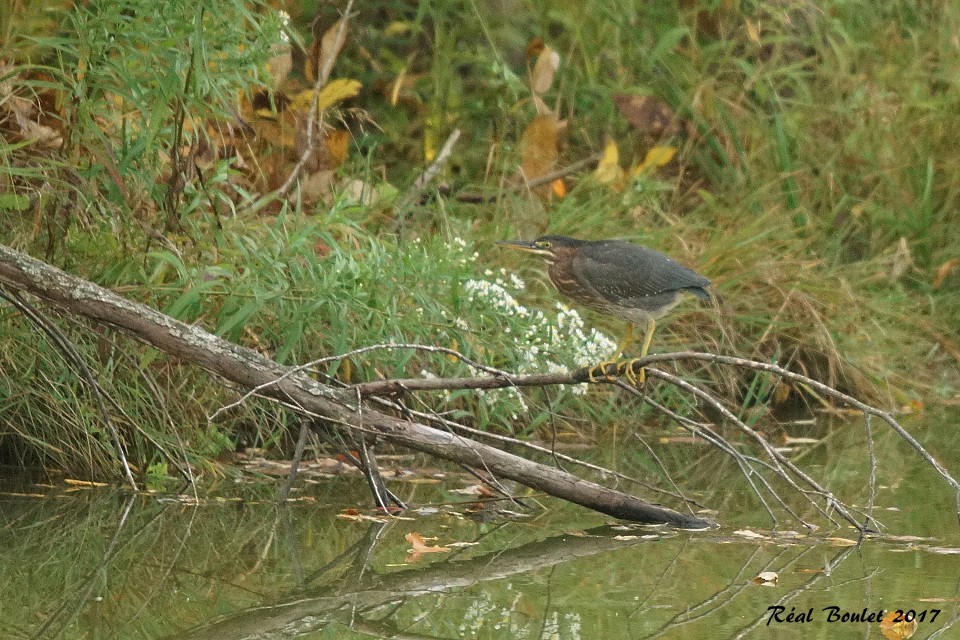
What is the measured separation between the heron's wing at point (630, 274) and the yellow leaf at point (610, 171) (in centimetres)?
253

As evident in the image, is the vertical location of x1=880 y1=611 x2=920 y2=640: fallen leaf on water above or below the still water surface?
above

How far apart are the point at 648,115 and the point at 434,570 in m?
4.51

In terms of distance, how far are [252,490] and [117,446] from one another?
1.59 ft

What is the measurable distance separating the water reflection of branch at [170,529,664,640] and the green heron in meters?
0.79

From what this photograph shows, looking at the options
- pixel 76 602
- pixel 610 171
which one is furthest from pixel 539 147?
pixel 76 602

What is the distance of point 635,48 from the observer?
26.3 ft

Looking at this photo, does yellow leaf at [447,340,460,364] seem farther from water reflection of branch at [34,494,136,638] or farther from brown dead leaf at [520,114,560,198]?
brown dead leaf at [520,114,560,198]

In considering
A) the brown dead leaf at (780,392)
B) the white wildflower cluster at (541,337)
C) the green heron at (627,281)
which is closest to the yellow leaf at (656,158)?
the brown dead leaf at (780,392)

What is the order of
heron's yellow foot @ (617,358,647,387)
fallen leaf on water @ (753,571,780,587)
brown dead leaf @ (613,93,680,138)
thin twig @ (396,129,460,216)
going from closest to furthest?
fallen leaf on water @ (753,571,780,587), heron's yellow foot @ (617,358,647,387), thin twig @ (396,129,460,216), brown dead leaf @ (613,93,680,138)

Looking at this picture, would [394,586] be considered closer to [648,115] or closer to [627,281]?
[627,281]

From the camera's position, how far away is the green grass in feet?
15.0

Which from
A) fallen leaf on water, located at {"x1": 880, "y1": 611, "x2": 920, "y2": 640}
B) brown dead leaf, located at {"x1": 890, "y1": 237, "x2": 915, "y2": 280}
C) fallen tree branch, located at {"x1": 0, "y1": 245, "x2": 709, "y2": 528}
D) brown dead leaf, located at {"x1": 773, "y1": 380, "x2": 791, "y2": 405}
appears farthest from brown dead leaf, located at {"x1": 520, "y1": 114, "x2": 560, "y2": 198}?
fallen leaf on water, located at {"x1": 880, "y1": 611, "x2": 920, "y2": 640}

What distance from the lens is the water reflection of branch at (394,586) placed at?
3129 mm

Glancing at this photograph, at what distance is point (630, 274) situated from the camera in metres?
4.53
